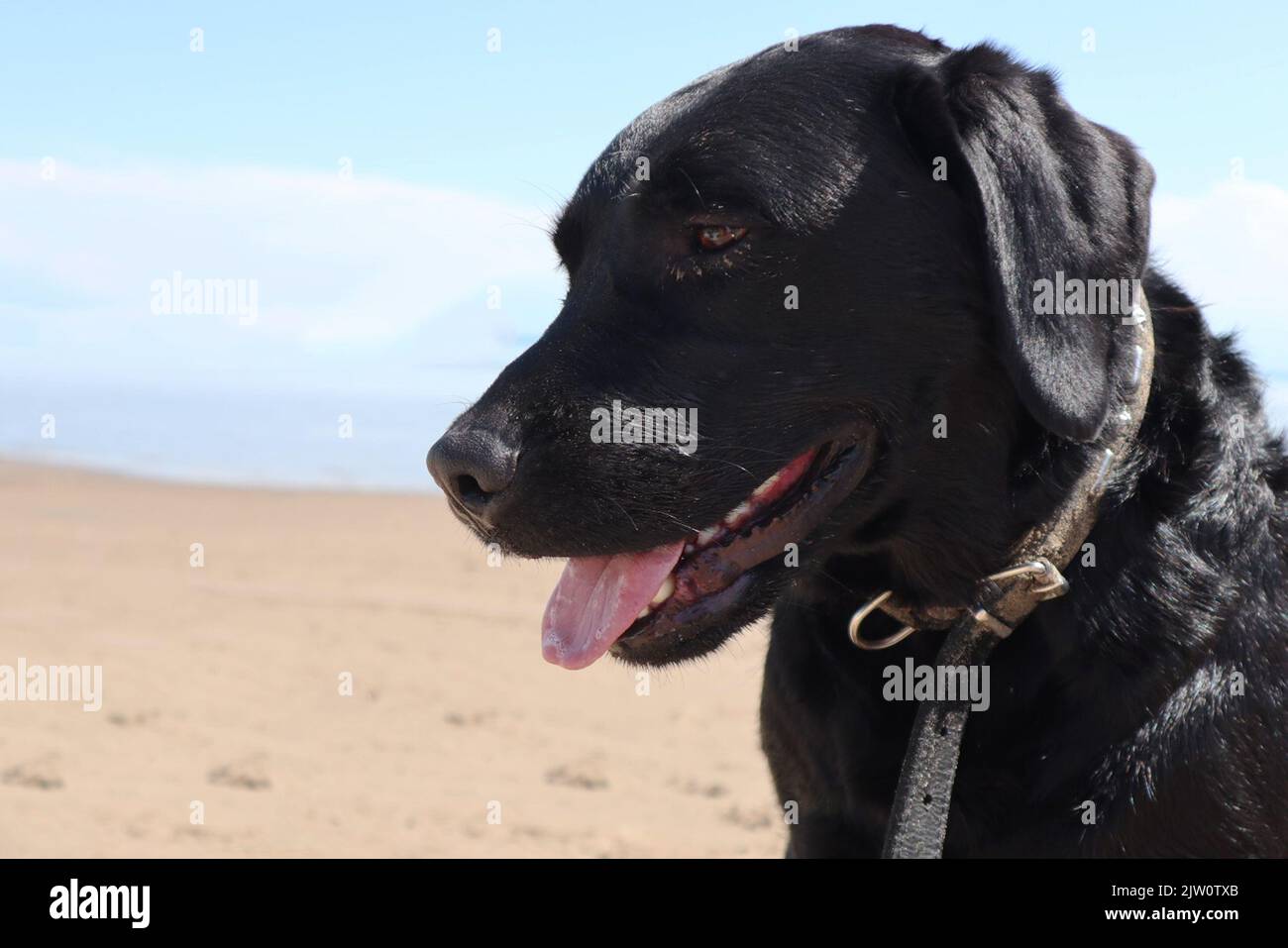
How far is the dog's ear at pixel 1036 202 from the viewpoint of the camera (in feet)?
7.34

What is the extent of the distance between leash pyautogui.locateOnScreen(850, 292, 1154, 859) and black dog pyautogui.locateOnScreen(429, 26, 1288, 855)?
4 cm

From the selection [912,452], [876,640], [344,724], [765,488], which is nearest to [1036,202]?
[912,452]

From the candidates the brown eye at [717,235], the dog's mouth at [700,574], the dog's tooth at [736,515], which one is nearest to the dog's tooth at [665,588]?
the dog's mouth at [700,574]

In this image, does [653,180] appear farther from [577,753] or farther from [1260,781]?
[577,753]

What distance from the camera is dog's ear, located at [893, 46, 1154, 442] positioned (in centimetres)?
224

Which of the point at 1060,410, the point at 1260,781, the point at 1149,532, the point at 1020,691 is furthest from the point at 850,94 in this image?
the point at 1260,781

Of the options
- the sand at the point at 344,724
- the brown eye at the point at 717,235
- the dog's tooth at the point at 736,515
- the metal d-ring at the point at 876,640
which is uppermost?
the brown eye at the point at 717,235

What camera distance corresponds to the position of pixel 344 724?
19.8 feet

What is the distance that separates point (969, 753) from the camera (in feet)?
7.82

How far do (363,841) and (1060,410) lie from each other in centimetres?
320

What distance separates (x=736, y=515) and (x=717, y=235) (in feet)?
1.69

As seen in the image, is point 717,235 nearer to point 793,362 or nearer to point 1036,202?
point 793,362

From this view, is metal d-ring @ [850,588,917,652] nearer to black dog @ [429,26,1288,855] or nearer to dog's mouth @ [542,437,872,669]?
black dog @ [429,26,1288,855]

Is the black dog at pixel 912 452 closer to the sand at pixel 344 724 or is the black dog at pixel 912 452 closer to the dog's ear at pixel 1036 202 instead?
the dog's ear at pixel 1036 202
